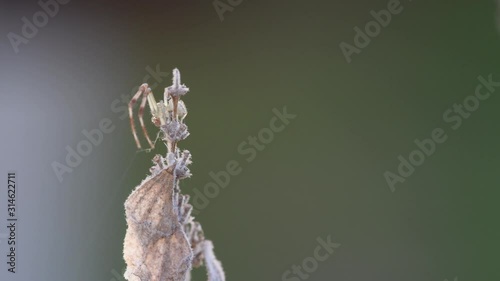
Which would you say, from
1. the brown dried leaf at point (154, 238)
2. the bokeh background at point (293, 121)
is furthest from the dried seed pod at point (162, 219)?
the bokeh background at point (293, 121)

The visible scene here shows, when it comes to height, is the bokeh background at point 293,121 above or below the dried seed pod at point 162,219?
above

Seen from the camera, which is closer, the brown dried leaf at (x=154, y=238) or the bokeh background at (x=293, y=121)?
the brown dried leaf at (x=154, y=238)

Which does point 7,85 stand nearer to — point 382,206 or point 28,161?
point 28,161

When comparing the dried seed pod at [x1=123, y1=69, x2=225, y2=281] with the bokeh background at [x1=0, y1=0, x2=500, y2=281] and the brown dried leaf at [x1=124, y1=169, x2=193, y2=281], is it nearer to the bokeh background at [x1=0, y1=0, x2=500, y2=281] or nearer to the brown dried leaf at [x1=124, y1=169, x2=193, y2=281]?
the brown dried leaf at [x1=124, y1=169, x2=193, y2=281]

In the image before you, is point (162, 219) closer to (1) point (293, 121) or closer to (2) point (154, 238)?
(2) point (154, 238)

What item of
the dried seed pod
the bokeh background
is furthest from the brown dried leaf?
the bokeh background

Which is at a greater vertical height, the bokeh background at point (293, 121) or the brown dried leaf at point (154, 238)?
the bokeh background at point (293, 121)

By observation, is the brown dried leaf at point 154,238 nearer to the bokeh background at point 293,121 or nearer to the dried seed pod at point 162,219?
the dried seed pod at point 162,219

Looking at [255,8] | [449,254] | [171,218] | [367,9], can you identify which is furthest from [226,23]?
[171,218]

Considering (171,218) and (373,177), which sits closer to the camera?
(171,218)

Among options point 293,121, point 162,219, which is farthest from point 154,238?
point 293,121
